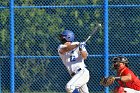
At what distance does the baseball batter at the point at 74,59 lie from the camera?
448 inches

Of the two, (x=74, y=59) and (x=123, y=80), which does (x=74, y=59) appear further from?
(x=123, y=80)

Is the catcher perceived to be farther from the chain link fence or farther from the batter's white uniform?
the chain link fence

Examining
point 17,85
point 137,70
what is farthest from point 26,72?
point 137,70

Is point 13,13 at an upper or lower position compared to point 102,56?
upper

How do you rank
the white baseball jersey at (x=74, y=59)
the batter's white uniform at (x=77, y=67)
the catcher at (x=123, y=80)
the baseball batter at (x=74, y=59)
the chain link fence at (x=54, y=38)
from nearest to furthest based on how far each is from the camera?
the catcher at (x=123, y=80), the baseball batter at (x=74, y=59), the batter's white uniform at (x=77, y=67), the white baseball jersey at (x=74, y=59), the chain link fence at (x=54, y=38)

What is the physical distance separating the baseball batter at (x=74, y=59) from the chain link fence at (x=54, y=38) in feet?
8.46

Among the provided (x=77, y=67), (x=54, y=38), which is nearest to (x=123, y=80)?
(x=77, y=67)

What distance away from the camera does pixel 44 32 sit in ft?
48.0

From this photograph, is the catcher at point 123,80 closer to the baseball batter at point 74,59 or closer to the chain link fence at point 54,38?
the baseball batter at point 74,59

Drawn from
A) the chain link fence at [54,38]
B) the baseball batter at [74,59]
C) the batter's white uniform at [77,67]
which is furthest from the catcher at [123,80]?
the chain link fence at [54,38]

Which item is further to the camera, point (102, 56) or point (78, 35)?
point (78, 35)

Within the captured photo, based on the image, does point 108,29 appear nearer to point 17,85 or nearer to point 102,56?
point 102,56

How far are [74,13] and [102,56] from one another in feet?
4.88

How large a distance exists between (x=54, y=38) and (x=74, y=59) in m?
3.04
